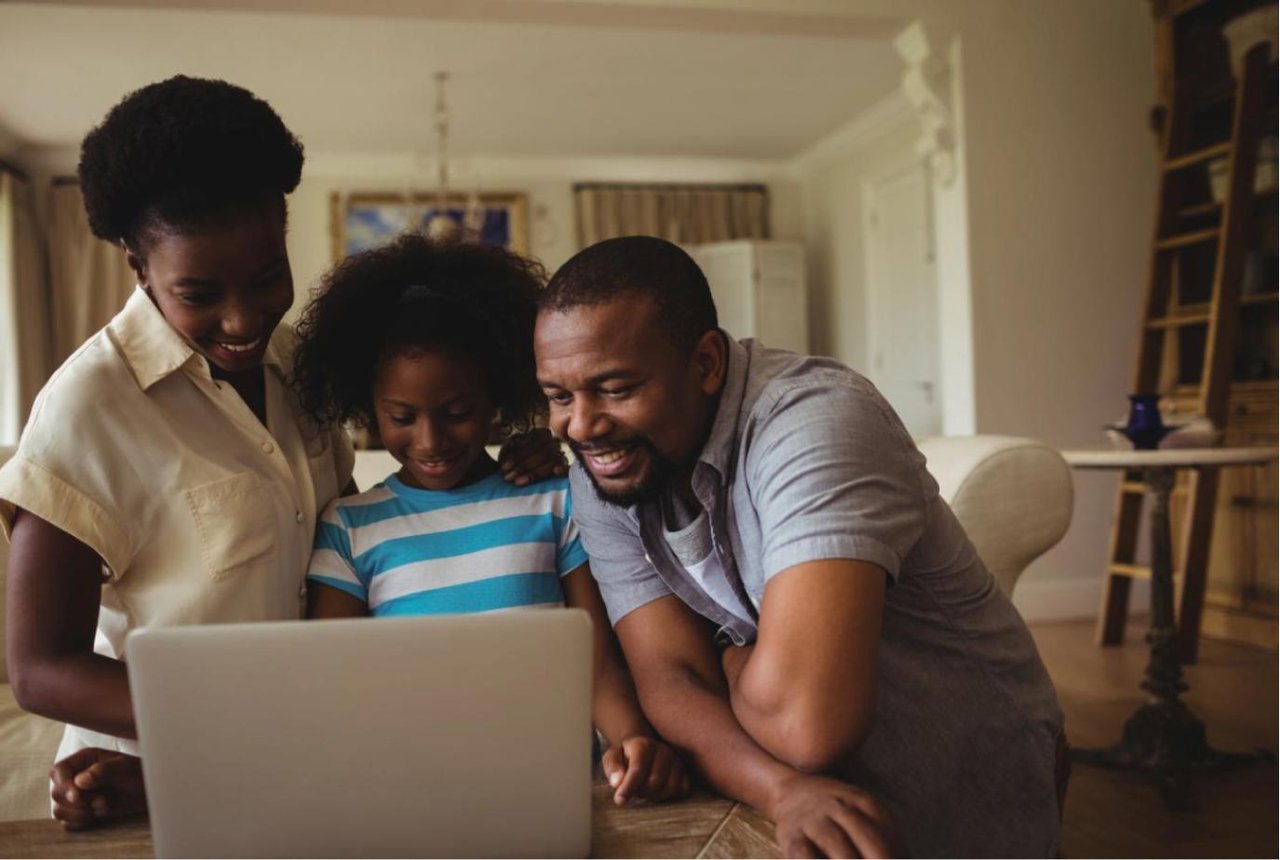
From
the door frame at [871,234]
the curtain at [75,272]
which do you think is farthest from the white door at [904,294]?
the curtain at [75,272]

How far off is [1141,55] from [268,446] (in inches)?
174

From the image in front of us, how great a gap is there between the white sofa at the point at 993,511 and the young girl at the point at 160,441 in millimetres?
629

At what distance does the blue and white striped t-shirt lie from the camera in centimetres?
124

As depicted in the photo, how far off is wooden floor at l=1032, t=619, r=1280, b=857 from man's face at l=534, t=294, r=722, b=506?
1.63 m

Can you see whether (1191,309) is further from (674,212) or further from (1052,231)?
(674,212)

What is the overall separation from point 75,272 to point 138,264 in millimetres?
7170

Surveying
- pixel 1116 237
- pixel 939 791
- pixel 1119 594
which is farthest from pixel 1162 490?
pixel 939 791

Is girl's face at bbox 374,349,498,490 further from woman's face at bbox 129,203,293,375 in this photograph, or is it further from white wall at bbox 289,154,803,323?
white wall at bbox 289,154,803,323

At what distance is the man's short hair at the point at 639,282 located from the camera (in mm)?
1121

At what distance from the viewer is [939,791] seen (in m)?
1.14

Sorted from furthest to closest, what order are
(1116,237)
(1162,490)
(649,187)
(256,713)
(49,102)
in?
(649,187), (49,102), (1116,237), (1162,490), (256,713)

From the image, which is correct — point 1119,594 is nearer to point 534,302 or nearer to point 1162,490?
point 1162,490

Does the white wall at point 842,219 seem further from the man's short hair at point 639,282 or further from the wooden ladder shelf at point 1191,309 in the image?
the man's short hair at point 639,282

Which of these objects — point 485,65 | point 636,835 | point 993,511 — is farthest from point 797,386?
point 485,65
